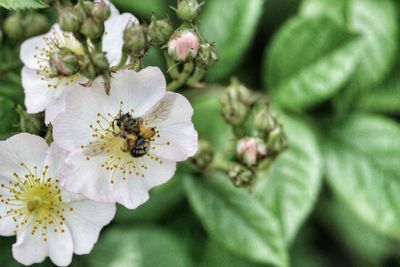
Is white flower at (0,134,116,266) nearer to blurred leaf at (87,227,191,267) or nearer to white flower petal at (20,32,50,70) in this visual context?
white flower petal at (20,32,50,70)

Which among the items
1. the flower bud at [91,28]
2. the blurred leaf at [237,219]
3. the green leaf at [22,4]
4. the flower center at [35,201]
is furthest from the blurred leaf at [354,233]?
the green leaf at [22,4]

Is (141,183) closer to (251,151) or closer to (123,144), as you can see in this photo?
(123,144)

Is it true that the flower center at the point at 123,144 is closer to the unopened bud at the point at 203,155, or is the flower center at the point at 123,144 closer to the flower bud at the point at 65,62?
the flower bud at the point at 65,62

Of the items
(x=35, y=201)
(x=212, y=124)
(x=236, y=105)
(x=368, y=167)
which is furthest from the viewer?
(x=368, y=167)

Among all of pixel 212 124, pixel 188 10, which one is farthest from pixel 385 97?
pixel 188 10

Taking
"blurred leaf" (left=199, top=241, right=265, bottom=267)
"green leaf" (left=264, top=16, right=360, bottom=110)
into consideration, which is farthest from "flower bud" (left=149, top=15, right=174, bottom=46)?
"blurred leaf" (left=199, top=241, right=265, bottom=267)

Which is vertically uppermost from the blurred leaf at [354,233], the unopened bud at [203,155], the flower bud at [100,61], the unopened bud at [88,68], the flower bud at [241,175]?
the flower bud at [100,61]
